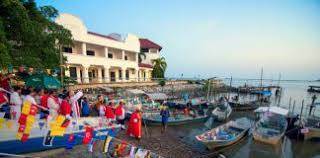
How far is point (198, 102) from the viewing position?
72.0ft

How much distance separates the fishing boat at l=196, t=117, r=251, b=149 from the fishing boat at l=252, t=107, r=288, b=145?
97 cm

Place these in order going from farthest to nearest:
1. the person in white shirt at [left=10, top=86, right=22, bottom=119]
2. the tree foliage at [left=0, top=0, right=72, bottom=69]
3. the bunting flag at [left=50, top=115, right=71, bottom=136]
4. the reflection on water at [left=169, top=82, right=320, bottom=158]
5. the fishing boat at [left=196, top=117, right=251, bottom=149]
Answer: the reflection on water at [left=169, top=82, right=320, bottom=158], the fishing boat at [left=196, top=117, right=251, bottom=149], the tree foliage at [left=0, top=0, right=72, bottom=69], the person in white shirt at [left=10, top=86, right=22, bottom=119], the bunting flag at [left=50, top=115, right=71, bottom=136]

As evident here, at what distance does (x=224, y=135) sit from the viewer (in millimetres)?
10992

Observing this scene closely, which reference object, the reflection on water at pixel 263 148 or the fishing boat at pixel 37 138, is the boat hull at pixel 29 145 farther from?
the reflection on water at pixel 263 148

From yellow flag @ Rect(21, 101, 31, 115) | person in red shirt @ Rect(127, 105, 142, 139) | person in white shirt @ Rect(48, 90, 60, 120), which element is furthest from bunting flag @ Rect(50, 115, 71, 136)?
person in red shirt @ Rect(127, 105, 142, 139)

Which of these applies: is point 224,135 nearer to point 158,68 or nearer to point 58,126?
point 58,126

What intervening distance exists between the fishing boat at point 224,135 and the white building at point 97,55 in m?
8.81

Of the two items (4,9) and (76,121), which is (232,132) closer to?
(76,121)

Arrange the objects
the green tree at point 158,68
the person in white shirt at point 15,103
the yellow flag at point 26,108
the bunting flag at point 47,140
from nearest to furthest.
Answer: the yellow flag at point 26,108
the person in white shirt at point 15,103
the bunting flag at point 47,140
the green tree at point 158,68

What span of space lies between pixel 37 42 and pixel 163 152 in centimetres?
1078

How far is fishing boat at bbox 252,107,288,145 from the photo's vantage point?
11469mm

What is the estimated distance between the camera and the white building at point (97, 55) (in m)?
20.0

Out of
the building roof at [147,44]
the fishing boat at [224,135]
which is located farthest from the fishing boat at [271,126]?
the building roof at [147,44]

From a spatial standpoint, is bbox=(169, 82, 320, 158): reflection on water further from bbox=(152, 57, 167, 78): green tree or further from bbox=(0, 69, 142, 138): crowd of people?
bbox=(152, 57, 167, 78): green tree
